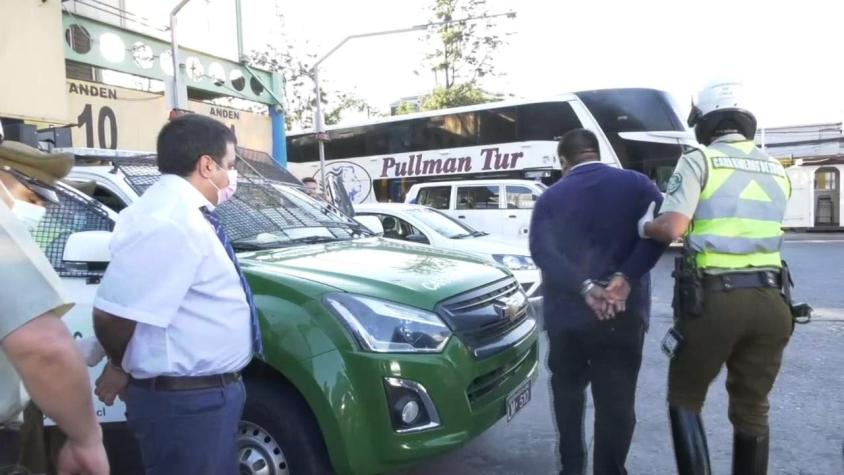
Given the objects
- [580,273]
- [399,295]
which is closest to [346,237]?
[399,295]

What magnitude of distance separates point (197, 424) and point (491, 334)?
1664 millimetres

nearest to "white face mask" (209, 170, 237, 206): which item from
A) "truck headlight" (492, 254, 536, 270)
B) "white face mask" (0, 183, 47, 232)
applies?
"white face mask" (0, 183, 47, 232)

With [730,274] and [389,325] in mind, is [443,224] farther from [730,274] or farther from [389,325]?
[730,274]

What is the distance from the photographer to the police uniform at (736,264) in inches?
109

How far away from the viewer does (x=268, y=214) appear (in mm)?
4086

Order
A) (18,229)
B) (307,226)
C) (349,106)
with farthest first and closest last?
(349,106), (307,226), (18,229)

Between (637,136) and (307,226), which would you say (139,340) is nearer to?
(307,226)

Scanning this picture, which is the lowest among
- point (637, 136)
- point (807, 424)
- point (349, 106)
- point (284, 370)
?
point (807, 424)

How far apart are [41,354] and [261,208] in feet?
9.03

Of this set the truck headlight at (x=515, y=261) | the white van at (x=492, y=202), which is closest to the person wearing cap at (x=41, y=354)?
the truck headlight at (x=515, y=261)

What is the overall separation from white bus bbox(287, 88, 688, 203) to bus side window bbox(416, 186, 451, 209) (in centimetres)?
373

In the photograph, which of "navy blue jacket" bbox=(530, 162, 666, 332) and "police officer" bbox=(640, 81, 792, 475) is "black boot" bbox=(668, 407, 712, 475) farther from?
"navy blue jacket" bbox=(530, 162, 666, 332)

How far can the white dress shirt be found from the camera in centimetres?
196

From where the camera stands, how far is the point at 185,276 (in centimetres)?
197
